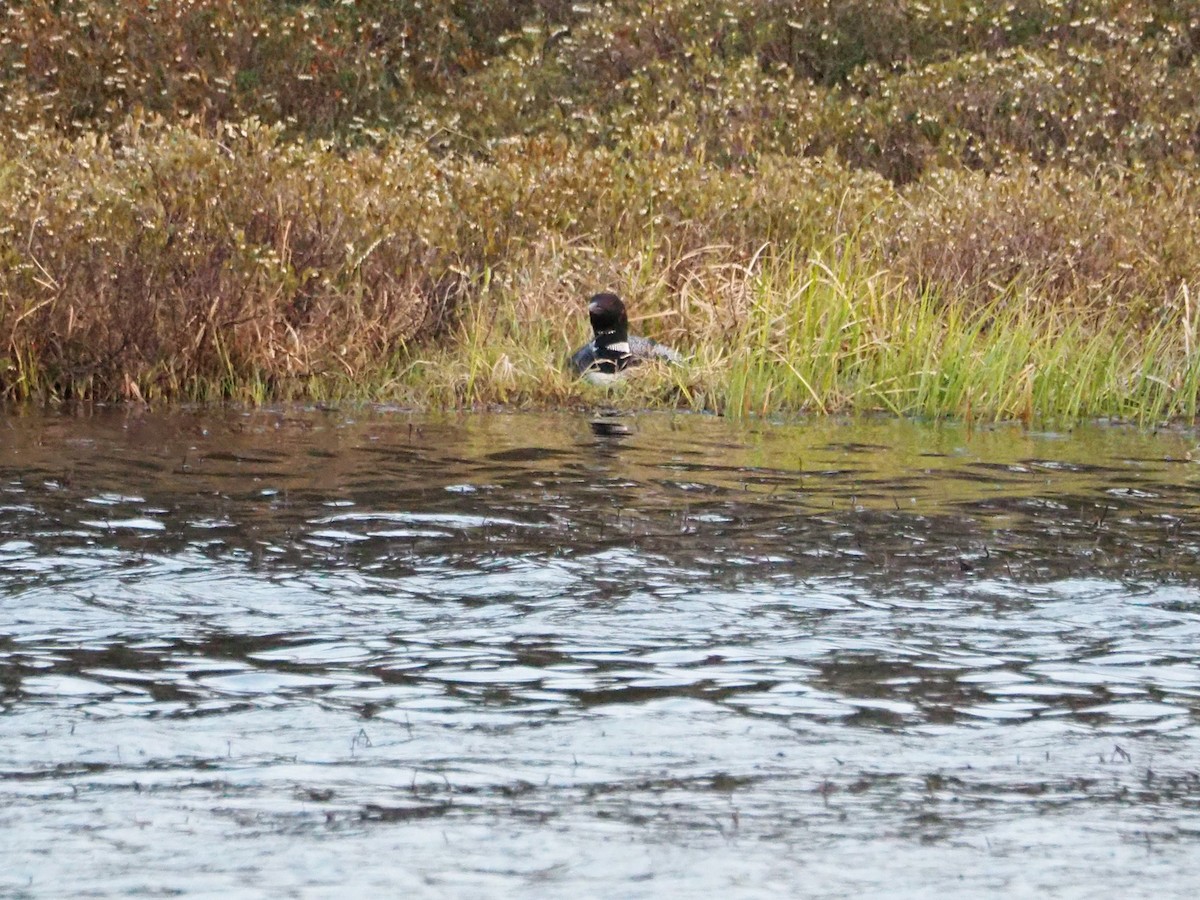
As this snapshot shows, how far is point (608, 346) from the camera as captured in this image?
554 inches

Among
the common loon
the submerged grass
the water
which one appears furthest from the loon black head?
the water

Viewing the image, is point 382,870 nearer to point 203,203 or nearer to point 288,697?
point 288,697

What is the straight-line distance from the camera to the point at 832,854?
4.13 meters

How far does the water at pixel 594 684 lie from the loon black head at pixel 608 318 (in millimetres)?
3658

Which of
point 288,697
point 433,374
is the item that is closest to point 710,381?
Result: point 433,374

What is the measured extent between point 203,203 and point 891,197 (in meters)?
6.31

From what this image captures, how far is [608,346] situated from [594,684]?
28.2 ft

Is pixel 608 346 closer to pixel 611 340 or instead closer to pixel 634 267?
pixel 611 340

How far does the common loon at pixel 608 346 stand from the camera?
45.7ft

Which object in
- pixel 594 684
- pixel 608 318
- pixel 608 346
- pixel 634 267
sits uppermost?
pixel 634 267

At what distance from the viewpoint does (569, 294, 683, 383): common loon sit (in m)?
13.9

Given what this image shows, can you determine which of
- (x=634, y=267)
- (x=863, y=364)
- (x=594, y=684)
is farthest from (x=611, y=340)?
(x=594, y=684)

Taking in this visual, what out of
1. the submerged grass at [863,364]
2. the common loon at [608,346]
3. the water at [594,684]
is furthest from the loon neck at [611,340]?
the water at [594,684]

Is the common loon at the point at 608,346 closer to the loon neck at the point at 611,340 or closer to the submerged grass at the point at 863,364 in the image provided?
the loon neck at the point at 611,340
